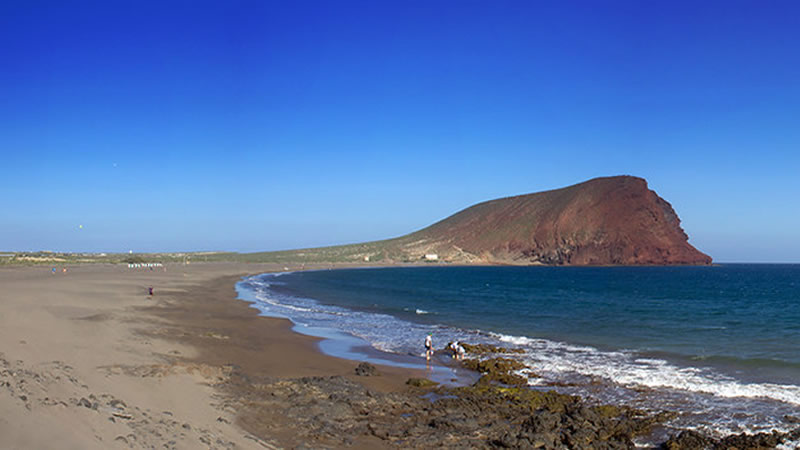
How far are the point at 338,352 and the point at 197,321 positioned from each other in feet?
38.2

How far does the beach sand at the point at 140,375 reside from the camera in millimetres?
8664

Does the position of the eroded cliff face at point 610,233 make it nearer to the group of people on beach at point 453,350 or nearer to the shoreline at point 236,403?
the group of people on beach at point 453,350

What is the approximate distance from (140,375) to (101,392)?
2921 millimetres

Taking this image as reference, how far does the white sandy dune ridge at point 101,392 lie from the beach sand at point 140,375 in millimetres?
28

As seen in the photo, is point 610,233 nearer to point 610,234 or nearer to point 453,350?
point 610,234

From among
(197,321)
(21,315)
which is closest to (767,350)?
(197,321)

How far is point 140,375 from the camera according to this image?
47.4ft

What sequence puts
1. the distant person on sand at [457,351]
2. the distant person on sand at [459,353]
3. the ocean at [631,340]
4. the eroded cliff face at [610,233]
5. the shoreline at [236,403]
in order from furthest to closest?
the eroded cliff face at [610,233] < the distant person on sand at [457,351] < the distant person on sand at [459,353] < the ocean at [631,340] < the shoreline at [236,403]

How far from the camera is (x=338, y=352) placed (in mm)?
23484

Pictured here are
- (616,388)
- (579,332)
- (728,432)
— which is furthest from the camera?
(579,332)

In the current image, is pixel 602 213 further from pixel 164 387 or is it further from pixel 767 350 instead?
pixel 164 387

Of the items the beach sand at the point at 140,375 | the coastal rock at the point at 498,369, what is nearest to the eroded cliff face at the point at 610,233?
the beach sand at the point at 140,375

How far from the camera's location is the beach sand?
8664mm

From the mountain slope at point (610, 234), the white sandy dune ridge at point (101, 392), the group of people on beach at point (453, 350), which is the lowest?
the group of people on beach at point (453, 350)
